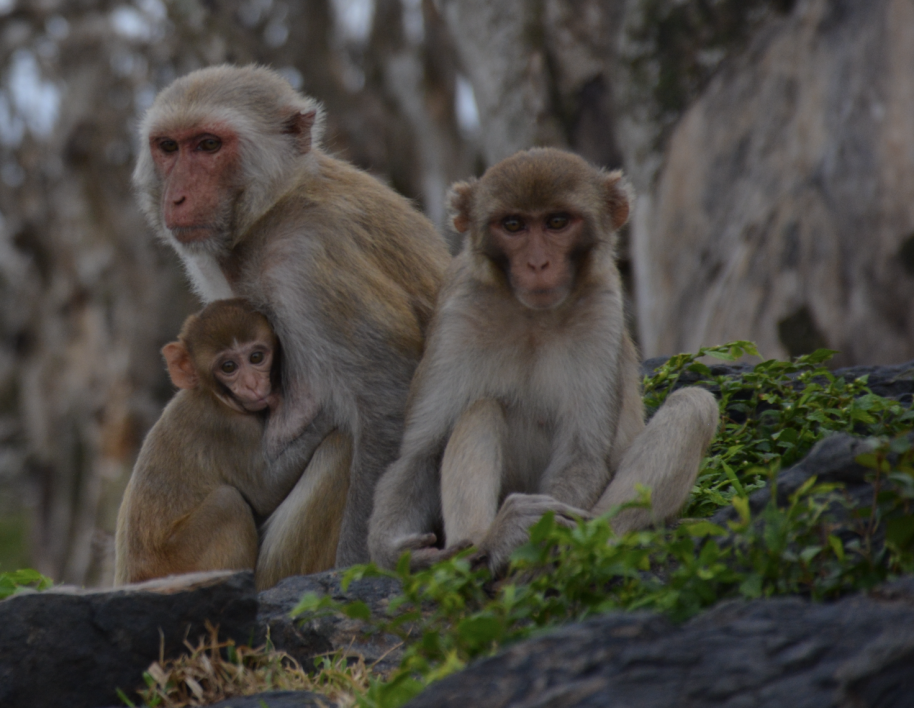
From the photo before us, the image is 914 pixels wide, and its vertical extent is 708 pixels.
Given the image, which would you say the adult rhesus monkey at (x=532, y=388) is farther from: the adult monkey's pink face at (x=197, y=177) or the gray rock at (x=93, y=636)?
the adult monkey's pink face at (x=197, y=177)

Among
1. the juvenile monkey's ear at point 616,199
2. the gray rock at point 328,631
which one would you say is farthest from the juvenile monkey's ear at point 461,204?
the gray rock at point 328,631

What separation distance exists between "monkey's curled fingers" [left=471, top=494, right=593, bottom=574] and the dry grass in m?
0.55

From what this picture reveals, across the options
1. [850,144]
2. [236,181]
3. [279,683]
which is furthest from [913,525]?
[850,144]

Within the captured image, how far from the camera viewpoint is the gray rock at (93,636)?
3.59 m

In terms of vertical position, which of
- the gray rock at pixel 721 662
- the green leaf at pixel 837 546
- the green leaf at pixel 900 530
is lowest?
the gray rock at pixel 721 662

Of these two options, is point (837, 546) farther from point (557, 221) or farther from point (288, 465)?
point (288, 465)

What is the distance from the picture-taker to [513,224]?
4273 millimetres

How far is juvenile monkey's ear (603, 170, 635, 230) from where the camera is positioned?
4.50 meters

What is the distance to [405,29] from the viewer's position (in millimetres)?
16922

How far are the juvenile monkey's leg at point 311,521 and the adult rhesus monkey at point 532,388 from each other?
1.78 feet

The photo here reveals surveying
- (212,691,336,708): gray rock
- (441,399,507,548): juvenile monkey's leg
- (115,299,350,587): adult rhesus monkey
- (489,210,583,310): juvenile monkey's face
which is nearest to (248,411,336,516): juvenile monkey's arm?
(115,299,350,587): adult rhesus monkey

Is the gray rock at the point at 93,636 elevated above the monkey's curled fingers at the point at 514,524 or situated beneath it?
situated beneath

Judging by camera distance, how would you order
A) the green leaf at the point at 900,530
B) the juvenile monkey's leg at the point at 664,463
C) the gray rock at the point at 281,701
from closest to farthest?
the green leaf at the point at 900,530, the gray rock at the point at 281,701, the juvenile monkey's leg at the point at 664,463

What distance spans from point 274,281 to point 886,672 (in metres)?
3.26
